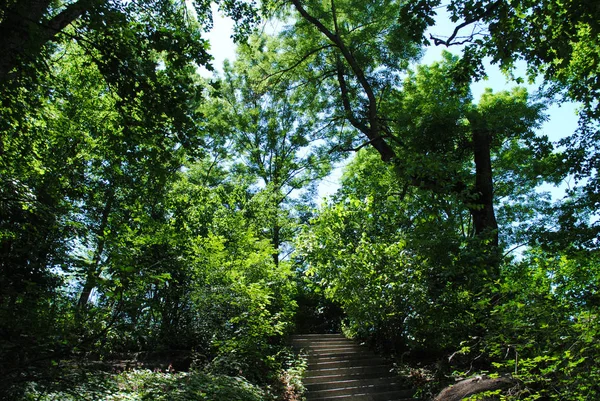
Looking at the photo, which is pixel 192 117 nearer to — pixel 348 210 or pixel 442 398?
pixel 442 398

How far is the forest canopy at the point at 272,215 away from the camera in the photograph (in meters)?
3.88

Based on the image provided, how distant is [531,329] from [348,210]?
6.14m

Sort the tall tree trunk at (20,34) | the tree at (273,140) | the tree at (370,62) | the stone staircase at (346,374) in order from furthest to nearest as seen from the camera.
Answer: the tree at (273,140)
the tree at (370,62)
the stone staircase at (346,374)
the tall tree trunk at (20,34)

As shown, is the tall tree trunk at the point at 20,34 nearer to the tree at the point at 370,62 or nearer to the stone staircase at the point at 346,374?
the stone staircase at the point at 346,374

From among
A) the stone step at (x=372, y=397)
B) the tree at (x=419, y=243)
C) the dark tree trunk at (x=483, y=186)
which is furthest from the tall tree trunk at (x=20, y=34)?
the dark tree trunk at (x=483, y=186)

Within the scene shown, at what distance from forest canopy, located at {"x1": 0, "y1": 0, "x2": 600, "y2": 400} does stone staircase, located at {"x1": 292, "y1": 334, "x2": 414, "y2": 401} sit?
19.8 inches

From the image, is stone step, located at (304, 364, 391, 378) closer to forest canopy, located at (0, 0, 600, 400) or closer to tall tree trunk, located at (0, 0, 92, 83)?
forest canopy, located at (0, 0, 600, 400)

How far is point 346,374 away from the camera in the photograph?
9.13 m

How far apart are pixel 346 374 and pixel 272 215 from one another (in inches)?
294

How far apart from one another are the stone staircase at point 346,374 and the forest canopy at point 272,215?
50 centimetres

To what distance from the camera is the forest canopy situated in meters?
3.88

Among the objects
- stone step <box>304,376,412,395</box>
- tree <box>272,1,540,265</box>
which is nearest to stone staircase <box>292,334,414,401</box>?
stone step <box>304,376,412,395</box>

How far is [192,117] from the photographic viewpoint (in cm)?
420

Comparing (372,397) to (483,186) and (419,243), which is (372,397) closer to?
(419,243)
